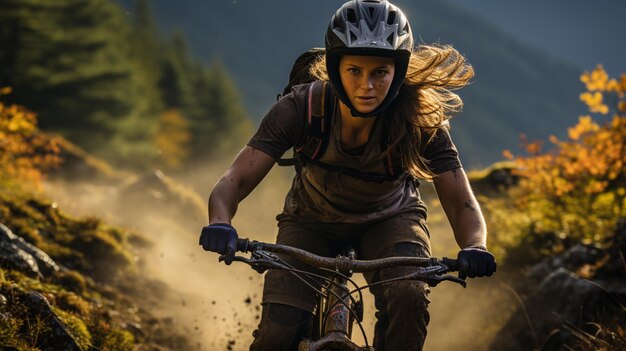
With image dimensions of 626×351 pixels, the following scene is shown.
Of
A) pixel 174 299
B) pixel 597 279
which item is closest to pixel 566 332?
pixel 597 279

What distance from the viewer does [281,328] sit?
4391 mm

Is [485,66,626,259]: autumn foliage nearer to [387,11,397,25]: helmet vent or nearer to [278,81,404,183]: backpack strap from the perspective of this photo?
[278,81,404,183]: backpack strap

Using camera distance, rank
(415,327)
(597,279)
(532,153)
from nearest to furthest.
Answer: (415,327) → (597,279) → (532,153)

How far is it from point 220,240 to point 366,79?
154 cm

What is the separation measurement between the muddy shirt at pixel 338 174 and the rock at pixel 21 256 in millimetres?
2977

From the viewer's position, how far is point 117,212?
57.4ft

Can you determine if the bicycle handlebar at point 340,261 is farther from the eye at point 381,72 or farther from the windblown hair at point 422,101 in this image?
the eye at point 381,72

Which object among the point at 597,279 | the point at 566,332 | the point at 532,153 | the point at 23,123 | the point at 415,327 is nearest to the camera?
the point at 415,327

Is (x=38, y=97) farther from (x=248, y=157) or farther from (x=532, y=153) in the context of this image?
(x=248, y=157)

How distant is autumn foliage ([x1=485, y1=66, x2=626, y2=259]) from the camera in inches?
412

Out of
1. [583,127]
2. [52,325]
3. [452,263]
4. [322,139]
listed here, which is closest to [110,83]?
[583,127]

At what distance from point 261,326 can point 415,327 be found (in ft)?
3.21

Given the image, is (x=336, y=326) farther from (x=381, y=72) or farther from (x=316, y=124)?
(x=381, y=72)

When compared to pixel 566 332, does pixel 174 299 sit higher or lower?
higher
